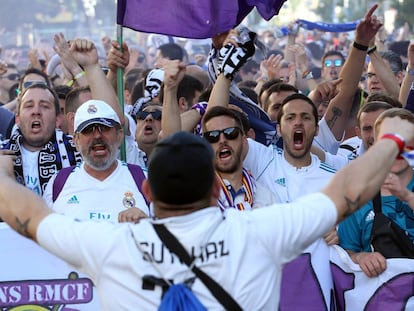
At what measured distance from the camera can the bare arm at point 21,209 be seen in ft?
11.4

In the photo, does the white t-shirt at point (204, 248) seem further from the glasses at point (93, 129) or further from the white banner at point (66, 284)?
the glasses at point (93, 129)

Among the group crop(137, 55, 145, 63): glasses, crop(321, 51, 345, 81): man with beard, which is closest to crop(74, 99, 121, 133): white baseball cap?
crop(321, 51, 345, 81): man with beard

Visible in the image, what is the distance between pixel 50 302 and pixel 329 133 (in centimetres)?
333

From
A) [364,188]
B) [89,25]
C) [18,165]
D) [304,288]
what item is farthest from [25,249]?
[89,25]

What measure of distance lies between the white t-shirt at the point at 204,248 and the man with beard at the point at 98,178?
222 centimetres

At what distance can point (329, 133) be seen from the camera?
26.5 ft

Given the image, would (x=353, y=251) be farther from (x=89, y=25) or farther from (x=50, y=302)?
(x=89, y=25)

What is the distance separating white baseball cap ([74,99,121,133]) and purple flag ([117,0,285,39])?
1052 millimetres

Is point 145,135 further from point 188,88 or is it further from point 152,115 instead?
point 188,88

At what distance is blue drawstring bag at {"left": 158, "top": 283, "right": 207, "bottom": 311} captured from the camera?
324 cm

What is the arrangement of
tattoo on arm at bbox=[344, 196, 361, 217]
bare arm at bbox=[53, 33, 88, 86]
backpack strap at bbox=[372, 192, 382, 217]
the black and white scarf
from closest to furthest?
tattoo on arm at bbox=[344, 196, 361, 217], backpack strap at bbox=[372, 192, 382, 217], the black and white scarf, bare arm at bbox=[53, 33, 88, 86]

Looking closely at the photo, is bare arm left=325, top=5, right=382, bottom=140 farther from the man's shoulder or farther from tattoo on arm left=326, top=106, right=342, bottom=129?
the man's shoulder

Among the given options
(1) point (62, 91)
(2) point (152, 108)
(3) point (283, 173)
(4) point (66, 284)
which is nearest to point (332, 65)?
(1) point (62, 91)

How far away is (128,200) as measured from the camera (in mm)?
5918
